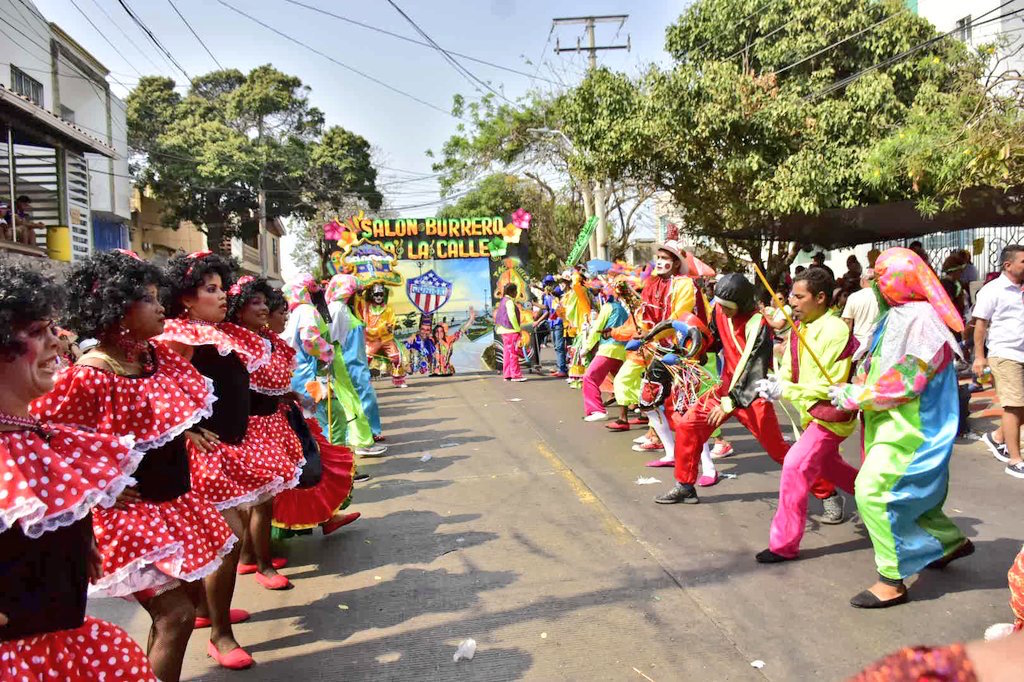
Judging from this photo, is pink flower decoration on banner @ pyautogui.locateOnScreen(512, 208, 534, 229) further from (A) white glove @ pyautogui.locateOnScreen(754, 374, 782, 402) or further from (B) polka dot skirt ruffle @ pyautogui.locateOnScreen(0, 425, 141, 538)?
(B) polka dot skirt ruffle @ pyautogui.locateOnScreen(0, 425, 141, 538)

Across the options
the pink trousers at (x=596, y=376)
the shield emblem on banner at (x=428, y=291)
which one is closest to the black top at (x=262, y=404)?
the pink trousers at (x=596, y=376)

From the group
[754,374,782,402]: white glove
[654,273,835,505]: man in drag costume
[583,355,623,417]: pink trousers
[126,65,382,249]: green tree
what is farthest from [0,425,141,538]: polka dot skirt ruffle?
[126,65,382,249]: green tree

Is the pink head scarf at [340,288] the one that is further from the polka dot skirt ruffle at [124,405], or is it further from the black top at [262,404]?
the polka dot skirt ruffle at [124,405]

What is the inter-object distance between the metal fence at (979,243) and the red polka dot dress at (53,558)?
46.6 feet

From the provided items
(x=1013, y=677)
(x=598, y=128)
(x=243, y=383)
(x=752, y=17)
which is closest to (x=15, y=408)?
(x=243, y=383)

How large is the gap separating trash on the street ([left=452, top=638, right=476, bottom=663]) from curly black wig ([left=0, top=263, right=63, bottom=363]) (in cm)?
225

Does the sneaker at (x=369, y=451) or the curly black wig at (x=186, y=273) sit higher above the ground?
the curly black wig at (x=186, y=273)

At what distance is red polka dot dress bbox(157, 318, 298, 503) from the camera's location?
341 centimetres

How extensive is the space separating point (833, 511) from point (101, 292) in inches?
175

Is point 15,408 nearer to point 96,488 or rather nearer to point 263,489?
point 96,488

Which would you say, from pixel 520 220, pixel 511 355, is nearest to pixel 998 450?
pixel 511 355

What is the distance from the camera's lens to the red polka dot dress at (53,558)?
191 centimetres

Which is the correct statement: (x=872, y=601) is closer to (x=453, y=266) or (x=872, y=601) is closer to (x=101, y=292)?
(x=101, y=292)

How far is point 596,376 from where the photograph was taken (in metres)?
8.81
